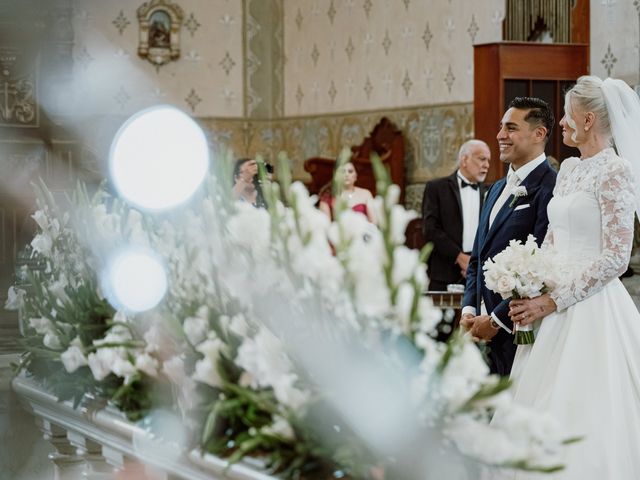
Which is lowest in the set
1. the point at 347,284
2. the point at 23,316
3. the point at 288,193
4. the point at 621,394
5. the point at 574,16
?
the point at 621,394

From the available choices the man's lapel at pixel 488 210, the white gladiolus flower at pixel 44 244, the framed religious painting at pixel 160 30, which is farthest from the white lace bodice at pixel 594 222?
the framed religious painting at pixel 160 30

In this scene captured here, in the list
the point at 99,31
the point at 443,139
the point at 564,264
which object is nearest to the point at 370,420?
the point at 564,264

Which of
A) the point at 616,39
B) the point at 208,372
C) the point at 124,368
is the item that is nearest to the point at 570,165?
the point at 124,368

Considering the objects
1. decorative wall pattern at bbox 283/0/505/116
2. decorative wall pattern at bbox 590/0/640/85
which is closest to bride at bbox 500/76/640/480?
decorative wall pattern at bbox 590/0/640/85

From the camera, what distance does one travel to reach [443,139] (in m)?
11.3

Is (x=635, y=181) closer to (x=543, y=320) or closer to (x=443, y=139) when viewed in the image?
(x=543, y=320)

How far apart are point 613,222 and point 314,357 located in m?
2.46

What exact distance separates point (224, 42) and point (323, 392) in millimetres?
11677

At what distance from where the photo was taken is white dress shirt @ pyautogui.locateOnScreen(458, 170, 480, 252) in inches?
311

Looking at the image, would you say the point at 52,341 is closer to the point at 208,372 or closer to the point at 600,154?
the point at 208,372

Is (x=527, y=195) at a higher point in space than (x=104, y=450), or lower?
higher

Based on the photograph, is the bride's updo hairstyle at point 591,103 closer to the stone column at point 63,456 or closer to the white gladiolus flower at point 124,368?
the stone column at point 63,456

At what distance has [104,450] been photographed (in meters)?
3.11

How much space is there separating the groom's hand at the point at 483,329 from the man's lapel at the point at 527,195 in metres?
0.34
